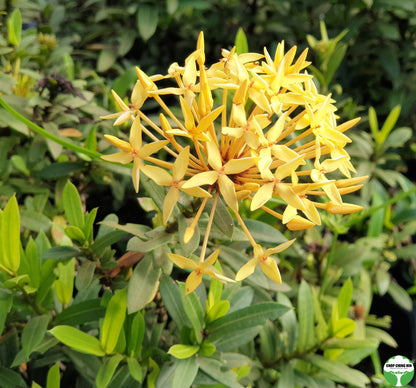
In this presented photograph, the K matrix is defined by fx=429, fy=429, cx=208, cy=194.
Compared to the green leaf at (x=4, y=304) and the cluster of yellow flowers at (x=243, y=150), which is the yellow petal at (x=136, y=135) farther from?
the green leaf at (x=4, y=304)

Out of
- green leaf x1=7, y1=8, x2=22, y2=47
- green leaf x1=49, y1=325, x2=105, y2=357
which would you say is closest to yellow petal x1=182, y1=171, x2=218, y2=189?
green leaf x1=49, y1=325, x2=105, y2=357

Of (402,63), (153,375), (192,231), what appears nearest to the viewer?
(192,231)

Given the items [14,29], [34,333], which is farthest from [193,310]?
[14,29]

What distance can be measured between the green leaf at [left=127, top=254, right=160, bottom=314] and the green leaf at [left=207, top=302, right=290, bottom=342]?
0.48 ft

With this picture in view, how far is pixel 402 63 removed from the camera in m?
1.74

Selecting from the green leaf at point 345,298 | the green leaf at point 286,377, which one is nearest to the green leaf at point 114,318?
the green leaf at point 286,377

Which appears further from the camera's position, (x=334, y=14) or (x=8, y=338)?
(x=334, y=14)

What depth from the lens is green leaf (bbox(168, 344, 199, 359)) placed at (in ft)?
2.18

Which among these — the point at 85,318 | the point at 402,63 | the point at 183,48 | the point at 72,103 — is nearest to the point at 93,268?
the point at 85,318

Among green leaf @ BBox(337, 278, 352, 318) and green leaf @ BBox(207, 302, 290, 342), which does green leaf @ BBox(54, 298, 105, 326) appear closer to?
green leaf @ BBox(207, 302, 290, 342)

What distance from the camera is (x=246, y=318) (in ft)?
2.38

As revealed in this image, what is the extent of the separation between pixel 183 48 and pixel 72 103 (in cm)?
71

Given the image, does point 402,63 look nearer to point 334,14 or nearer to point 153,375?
point 334,14

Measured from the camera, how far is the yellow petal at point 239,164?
56cm
